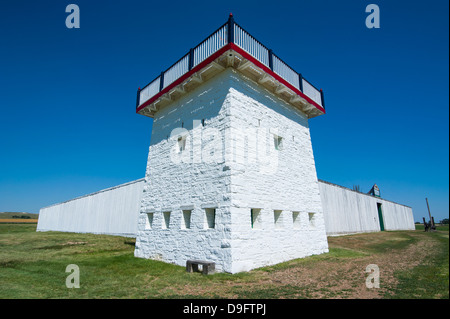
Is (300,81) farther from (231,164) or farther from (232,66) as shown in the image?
(231,164)

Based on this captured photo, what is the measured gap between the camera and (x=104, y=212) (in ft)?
77.3

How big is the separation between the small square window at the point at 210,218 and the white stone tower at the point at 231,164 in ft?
0.12

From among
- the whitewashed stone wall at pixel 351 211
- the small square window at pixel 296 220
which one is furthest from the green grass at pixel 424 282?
the whitewashed stone wall at pixel 351 211

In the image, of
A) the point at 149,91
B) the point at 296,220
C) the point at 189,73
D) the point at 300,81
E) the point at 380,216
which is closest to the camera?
the point at 189,73

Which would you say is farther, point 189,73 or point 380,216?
point 380,216

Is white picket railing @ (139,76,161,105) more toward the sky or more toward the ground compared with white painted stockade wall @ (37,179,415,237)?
more toward the sky

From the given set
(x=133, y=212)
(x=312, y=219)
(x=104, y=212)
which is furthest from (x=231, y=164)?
(x=104, y=212)

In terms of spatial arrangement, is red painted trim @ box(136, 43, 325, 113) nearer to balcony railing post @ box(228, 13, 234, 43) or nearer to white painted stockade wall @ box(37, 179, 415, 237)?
balcony railing post @ box(228, 13, 234, 43)

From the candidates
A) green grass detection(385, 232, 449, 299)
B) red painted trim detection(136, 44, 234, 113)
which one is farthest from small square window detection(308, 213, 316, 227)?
red painted trim detection(136, 44, 234, 113)

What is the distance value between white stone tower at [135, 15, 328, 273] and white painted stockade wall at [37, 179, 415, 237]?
8.28m

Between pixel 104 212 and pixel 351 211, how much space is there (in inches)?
925

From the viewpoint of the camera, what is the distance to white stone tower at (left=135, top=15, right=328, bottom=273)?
8352 mm

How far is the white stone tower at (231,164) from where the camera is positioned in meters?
8.35
